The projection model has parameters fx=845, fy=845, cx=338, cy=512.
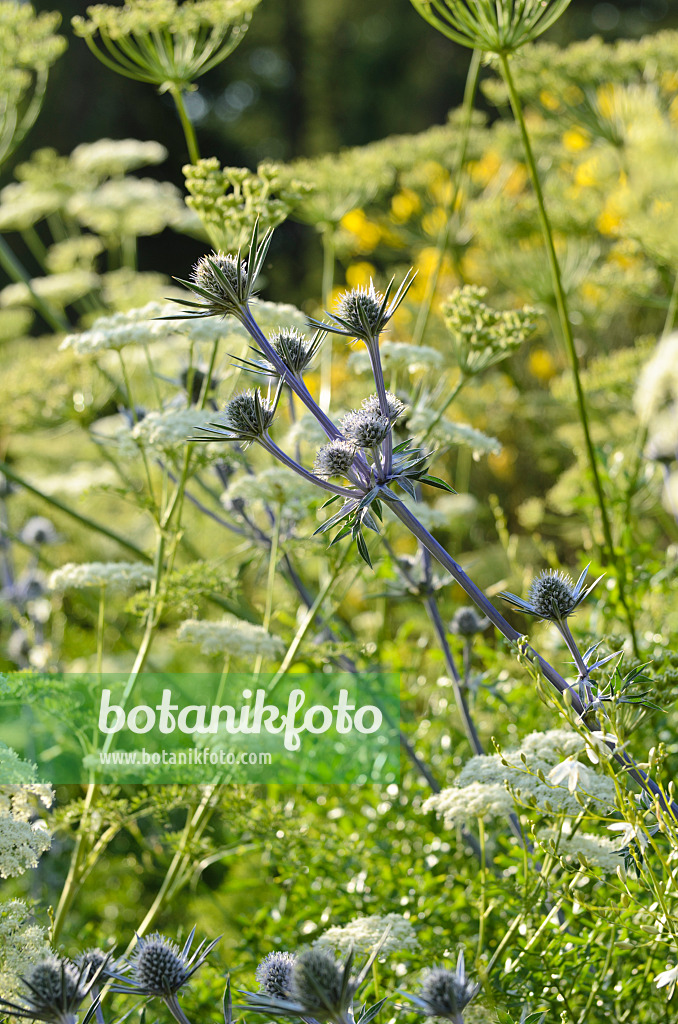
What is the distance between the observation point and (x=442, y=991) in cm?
Answer: 111

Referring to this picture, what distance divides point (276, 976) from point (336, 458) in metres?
0.71

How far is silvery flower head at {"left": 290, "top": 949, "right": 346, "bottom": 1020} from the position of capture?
0.97 meters

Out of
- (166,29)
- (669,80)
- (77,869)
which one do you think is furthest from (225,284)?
(669,80)

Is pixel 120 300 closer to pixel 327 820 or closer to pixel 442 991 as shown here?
pixel 327 820

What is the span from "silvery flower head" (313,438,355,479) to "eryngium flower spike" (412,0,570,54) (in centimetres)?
109

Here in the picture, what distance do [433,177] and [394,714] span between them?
3333mm

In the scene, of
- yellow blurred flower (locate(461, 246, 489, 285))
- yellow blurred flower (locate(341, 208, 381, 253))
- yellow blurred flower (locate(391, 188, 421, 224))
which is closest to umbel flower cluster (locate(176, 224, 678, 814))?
yellow blurred flower (locate(391, 188, 421, 224))

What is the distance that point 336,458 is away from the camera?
1.18 meters

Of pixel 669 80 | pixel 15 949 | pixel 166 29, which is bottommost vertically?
pixel 15 949

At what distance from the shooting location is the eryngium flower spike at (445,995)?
1.08 metres

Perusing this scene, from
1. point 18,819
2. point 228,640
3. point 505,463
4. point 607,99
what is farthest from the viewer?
point 505,463

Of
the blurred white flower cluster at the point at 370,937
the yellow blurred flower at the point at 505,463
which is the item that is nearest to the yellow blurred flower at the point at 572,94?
the yellow blurred flower at the point at 505,463

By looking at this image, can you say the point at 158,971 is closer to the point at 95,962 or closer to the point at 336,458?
the point at 95,962

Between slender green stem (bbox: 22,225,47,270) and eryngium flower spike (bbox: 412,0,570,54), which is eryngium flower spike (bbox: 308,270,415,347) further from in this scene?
slender green stem (bbox: 22,225,47,270)
